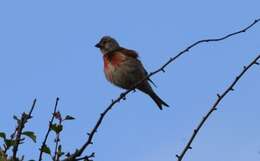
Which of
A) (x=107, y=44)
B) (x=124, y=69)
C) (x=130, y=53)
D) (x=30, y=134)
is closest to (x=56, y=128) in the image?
(x=30, y=134)

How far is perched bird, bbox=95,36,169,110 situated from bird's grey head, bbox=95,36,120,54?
7cm

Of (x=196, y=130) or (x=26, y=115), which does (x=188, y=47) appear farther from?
(x=26, y=115)

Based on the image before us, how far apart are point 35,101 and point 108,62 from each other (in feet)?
24.1

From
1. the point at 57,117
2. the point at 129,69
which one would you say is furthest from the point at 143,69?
the point at 57,117

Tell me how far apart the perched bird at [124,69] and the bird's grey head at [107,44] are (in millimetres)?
74

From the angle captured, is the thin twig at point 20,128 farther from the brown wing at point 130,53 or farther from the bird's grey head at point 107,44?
A: the bird's grey head at point 107,44

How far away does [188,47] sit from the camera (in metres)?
3.14

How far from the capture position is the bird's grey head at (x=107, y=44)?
10.7m

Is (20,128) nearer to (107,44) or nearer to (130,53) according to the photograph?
(130,53)

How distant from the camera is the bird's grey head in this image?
10736 millimetres

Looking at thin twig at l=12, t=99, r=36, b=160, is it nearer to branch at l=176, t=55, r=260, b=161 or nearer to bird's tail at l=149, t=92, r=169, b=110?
branch at l=176, t=55, r=260, b=161

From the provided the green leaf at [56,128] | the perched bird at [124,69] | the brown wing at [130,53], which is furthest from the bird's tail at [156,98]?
the green leaf at [56,128]

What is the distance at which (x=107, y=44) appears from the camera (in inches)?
434

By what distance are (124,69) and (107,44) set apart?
126cm
